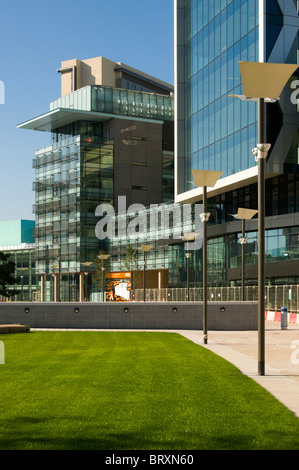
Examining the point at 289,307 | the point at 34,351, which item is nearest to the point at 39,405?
the point at 34,351

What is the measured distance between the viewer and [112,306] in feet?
115

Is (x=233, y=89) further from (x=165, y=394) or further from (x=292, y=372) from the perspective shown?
(x=165, y=394)

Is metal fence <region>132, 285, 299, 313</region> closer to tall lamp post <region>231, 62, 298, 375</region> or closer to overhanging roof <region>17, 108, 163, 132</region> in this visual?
tall lamp post <region>231, 62, 298, 375</region>

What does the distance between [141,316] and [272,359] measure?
53.6 ft

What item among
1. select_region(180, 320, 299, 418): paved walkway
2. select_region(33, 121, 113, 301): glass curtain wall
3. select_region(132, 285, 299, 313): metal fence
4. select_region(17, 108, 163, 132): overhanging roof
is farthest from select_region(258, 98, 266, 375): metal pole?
select_region(17, 108, 163, 132): overhanging roof

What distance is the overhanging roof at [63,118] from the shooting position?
353ft

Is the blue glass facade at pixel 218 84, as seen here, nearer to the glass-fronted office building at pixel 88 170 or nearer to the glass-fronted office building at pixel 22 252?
the glass-fronted office building at pixel 88 170

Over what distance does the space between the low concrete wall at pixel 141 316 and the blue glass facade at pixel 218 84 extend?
21.5 metres

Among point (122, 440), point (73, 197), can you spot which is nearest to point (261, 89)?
point (122, 440)

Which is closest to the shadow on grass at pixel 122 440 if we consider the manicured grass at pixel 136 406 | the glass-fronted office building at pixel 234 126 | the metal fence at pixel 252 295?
the manicured grass at pixel 136 406

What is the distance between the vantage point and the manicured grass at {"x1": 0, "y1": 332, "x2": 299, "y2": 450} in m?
8.30

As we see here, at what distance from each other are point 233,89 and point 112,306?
94.2 ft

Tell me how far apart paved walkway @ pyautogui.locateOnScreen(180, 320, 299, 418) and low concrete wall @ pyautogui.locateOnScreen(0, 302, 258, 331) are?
144 inches
